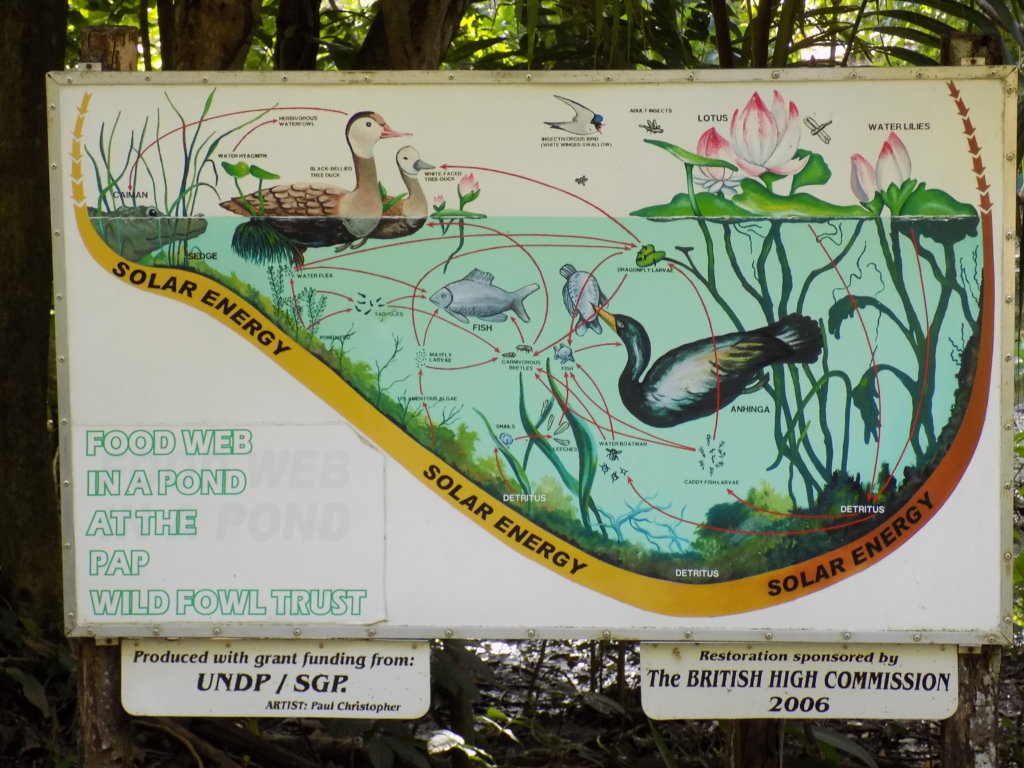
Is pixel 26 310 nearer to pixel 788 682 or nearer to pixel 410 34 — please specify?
pixel 410 34

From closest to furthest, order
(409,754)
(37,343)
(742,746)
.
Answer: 1. (742,746)
2. (409,754)
3. (37,343)

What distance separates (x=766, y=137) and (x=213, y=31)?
1541 millimetres

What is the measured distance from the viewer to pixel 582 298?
2580mm

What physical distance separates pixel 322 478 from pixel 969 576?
150cm

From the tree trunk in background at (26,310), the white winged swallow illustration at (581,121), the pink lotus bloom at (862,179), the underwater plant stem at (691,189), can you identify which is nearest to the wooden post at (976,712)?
the pink lotus bloom at (862,179)

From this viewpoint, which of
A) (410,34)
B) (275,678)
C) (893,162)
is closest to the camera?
(893,162)

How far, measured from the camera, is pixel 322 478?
102 inches

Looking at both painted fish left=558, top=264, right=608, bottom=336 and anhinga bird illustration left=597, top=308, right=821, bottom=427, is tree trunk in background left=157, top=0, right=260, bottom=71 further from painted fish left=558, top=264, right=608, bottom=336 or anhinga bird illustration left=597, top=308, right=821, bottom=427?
anhinga bird illustration left=597, top=308, right=821, bottom=427

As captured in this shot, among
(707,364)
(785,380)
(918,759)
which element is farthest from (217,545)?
(918,759)

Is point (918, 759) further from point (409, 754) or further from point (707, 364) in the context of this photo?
point (707, 364)

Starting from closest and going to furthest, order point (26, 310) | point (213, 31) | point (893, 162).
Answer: point (893, 162), point (213, 31), point (26, 310)

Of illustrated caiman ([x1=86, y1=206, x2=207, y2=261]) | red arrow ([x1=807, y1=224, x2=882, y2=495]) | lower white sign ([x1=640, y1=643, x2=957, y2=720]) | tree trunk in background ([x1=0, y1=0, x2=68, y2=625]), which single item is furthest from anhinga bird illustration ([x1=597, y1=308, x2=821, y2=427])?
tree trunk in background ([x1=0, y1=0, x2=68, y2=625])

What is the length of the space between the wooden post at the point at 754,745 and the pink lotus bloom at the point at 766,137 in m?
1.50

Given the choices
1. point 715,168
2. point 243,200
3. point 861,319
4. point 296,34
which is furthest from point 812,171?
point 296,34
